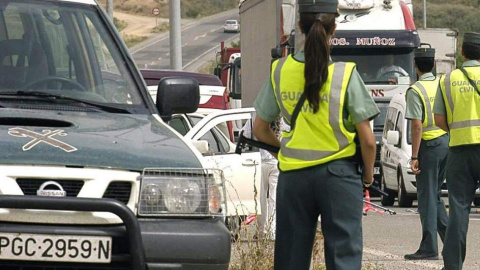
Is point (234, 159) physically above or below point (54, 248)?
below

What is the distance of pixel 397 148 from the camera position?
1998cm

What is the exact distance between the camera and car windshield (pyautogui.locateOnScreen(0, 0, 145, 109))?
6809 mm

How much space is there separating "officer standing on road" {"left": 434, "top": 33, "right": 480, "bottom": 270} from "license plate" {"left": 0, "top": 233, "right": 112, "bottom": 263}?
4030 mm

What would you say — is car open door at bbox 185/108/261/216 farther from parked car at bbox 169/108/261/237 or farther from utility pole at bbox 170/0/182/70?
utility pole at bbox 170/0/182/70

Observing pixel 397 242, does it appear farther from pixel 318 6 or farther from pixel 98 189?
pixel 98 189

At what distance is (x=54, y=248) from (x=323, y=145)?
59.2 inches

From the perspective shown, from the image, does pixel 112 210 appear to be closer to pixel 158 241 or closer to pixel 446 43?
pixel 158 241

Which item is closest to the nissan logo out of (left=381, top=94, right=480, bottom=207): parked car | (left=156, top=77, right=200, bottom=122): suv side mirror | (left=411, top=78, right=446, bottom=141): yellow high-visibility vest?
(left=156, top=77, right=200, bottom=122): suv side mirror

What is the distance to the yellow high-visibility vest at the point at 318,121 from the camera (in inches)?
242

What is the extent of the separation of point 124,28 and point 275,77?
92623mm

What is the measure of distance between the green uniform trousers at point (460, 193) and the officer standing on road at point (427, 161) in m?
1.66

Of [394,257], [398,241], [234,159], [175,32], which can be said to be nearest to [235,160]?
[234,159]

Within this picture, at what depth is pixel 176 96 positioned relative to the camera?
6.96 meters

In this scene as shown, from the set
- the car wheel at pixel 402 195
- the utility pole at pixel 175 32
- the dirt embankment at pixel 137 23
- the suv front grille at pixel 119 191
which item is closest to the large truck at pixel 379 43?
the car wheel at pixel 402 195
